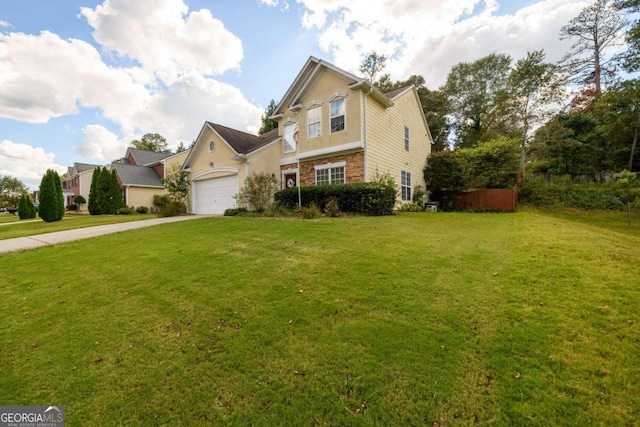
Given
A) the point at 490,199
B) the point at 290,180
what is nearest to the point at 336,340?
the point at 290,180

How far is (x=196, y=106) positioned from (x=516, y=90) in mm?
25263

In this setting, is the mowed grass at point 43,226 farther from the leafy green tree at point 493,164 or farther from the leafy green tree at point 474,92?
the leafy green tree at point 474,92

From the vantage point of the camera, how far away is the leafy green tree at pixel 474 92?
2698 cm

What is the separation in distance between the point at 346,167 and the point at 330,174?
1.03m

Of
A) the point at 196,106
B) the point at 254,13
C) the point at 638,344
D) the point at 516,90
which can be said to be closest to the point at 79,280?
the point at 638,344

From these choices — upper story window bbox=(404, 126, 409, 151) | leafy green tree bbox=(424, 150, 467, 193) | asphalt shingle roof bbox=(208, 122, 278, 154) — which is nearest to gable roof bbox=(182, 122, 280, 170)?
asphalt shingle roof bbox=(208, 122, 278, 154)

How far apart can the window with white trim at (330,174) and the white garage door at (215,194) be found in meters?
4.98

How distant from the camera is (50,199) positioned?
1480 cm

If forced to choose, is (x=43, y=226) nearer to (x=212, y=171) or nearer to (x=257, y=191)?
(x=212, y=171)

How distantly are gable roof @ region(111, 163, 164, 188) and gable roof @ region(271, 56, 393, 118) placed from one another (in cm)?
1826

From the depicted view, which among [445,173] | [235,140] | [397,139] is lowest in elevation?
[445,173]

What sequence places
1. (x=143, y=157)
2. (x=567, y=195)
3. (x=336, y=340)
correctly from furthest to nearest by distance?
(x=143, y=157), (x=567, y=195), (x=336, y=340)

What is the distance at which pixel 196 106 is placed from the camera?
18.9 metres

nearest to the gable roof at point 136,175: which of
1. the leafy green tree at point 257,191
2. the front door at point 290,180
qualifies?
the leafy green tree at point 257,191
